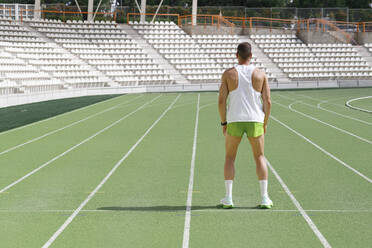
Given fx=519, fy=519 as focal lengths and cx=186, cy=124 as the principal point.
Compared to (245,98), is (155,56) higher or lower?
higher

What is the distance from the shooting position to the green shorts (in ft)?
16.8

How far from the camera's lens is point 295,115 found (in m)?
16.2

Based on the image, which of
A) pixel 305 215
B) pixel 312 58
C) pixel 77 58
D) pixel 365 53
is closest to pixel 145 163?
pixel 305 215

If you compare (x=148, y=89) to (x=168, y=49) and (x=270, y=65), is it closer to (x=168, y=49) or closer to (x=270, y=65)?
(x=168, y=49)

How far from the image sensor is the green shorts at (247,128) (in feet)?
16.8

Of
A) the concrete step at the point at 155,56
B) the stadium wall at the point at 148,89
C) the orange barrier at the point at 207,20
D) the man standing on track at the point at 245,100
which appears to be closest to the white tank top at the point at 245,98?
the man standing on track at the point at 245,100

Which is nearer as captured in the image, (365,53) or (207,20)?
(365,53)

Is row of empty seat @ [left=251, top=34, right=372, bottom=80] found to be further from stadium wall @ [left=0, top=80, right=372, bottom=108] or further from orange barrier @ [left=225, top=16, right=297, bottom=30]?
stadium wall @ [left=0, top=80, right=372, bottom=108]

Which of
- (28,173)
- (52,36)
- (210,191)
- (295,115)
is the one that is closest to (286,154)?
(210,191)

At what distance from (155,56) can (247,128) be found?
99.1 feet

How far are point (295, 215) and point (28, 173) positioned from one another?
4143 millimetres

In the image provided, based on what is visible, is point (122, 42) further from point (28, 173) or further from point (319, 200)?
point (319, 200)

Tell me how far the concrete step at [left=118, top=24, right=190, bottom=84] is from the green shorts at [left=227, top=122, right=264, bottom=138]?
28.0m

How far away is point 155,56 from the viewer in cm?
3488
